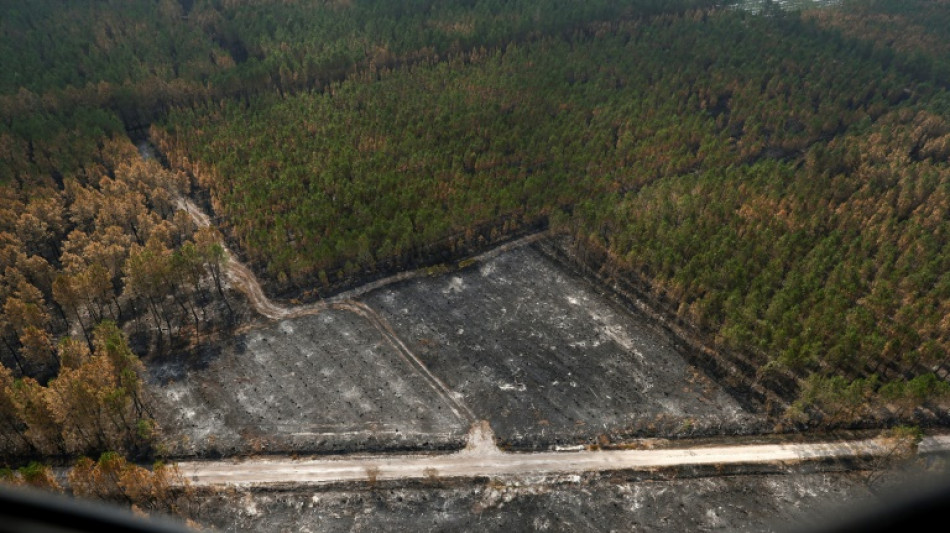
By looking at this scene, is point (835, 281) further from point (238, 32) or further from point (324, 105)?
point (238, 32)

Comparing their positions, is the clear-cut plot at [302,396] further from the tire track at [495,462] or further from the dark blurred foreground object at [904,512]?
the dark blurred foreground object at [904,512]

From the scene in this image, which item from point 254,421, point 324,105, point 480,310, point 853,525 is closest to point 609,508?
point 480,310

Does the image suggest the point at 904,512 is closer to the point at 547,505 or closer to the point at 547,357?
the point at 547,505

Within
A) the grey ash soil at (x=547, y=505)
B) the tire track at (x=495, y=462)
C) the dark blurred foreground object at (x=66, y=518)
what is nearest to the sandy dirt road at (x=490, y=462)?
the tire track at (x=495, y=462)

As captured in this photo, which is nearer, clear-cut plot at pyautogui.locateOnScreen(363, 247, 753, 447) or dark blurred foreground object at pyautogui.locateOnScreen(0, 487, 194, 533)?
dark blurred foreground object at pyautogui.locateOnScreen(0, 487, 194, 533)

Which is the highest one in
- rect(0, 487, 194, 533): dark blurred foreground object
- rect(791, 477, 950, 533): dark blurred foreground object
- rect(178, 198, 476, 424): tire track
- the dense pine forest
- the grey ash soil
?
rect(791, 477, 950, 533): dark blurred foreground object

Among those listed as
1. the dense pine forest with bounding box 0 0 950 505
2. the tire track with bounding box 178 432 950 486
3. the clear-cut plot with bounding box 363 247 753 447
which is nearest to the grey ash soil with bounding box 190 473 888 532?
the tire track with bounding box 178 432 950 486

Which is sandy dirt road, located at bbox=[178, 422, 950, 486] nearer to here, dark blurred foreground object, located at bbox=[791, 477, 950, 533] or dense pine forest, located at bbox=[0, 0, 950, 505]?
dense pine forest, located at bbox=[0, 0, 950, 505]

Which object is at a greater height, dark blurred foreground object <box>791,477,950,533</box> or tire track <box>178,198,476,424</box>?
dark blurred foreground object <box>791,477,950,533</box>
